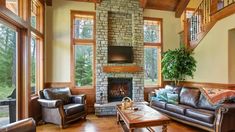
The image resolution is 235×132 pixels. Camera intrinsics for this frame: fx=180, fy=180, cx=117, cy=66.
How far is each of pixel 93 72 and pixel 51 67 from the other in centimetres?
140

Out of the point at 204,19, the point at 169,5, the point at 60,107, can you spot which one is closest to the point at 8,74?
the point at 60,107

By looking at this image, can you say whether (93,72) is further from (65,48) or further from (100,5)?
(100,5)

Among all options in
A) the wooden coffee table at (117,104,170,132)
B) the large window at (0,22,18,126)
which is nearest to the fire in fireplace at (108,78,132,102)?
the wooden coffee table at (117,104,170,132)

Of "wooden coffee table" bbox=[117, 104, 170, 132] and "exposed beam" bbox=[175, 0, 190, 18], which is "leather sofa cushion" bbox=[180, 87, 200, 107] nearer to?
"wooden coffee table" bbox=[117, 104, 170, 132]

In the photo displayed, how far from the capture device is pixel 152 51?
23.1 ft

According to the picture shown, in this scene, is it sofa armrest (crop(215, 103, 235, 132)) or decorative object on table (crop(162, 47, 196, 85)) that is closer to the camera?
sofa armrest (crop(215, 103, 235, 132))

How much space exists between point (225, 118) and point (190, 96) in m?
1.34

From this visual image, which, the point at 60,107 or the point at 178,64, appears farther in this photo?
the point at 178,64

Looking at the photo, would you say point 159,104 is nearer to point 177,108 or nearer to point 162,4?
point 177,108

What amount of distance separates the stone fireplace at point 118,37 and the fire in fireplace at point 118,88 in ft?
0.34

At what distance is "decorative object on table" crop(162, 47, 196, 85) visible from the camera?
6.20 m

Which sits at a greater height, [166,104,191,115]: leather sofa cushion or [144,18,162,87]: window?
[144,18,162,87]: window

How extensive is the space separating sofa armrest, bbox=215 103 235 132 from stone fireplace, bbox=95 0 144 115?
9.83ft

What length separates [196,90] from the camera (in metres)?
4.86
